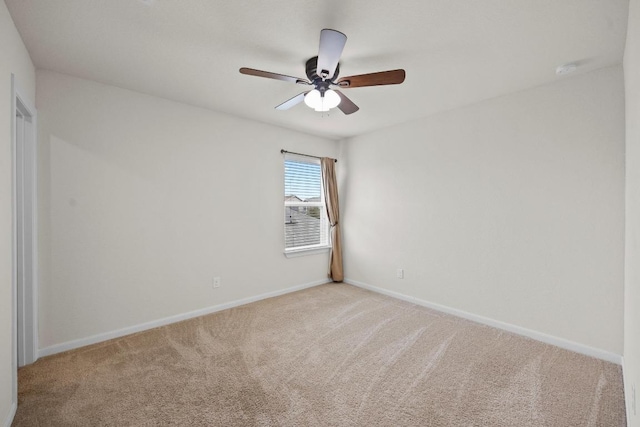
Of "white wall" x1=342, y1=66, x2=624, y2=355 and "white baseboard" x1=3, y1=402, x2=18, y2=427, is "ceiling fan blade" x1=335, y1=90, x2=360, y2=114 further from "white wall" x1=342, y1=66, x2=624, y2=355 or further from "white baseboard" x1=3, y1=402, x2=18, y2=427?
"white baseboard" x1=3, y1=402, x2=18, y2=427

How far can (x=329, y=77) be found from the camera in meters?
2.00

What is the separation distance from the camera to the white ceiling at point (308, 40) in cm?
164

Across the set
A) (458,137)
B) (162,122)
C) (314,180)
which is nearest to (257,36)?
(162,122)

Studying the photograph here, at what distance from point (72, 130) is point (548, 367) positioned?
14.5 ft

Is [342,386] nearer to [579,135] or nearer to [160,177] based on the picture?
[160,177]

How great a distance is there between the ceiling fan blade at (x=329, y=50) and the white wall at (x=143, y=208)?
193 centimetres

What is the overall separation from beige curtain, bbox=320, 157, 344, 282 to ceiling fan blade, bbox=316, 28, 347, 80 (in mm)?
2486

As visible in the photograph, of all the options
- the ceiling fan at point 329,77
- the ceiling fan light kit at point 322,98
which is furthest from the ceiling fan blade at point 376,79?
the ceiling fan light kit at point 322,98

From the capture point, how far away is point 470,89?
2.72 m

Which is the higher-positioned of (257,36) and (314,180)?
(257,36)

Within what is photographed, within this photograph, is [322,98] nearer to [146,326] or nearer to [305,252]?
[305,252]

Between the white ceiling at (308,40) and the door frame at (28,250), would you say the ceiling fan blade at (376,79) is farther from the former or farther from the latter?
the door frame at (28,250)

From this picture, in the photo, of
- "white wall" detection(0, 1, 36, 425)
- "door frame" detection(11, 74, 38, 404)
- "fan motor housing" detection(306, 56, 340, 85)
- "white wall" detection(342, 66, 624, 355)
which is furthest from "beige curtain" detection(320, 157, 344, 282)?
"white wall" detection(0, 1, 36, 425)

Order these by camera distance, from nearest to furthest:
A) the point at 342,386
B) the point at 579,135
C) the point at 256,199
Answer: the point at 342,386 → the point at 579,135 → the point at 256,199
